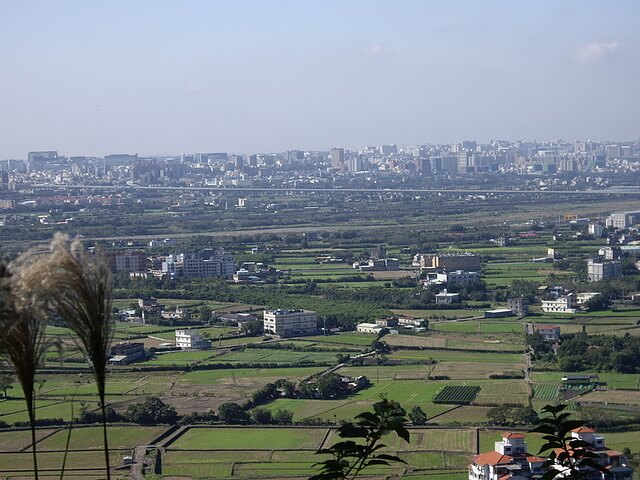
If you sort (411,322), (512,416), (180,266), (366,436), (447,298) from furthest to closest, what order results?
1. (180,266)
2. (447,298)
3. (411,322)
4. (512,416)
5. (366,436)

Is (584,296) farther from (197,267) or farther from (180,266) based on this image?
(180,266)

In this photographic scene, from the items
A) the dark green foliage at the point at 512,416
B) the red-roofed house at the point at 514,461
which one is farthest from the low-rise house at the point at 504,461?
the dark green foliage at the point at 512,416

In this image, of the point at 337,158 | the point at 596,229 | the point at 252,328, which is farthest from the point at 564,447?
the point at 337,158

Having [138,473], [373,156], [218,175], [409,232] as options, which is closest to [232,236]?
[409,232]

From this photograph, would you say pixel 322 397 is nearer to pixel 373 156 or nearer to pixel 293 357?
pixel 293 357

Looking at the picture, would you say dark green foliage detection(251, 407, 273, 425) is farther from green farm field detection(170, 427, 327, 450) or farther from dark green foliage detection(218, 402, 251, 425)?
green farm field detection(170, 427, 327, 450)

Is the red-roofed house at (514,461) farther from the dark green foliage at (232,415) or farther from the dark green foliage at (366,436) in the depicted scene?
the dark green foliage at (366,436)
